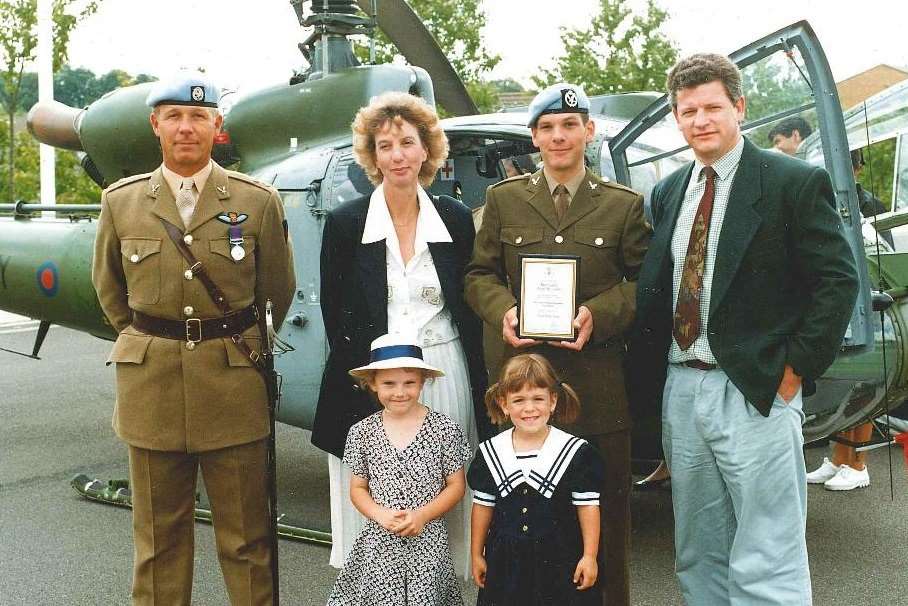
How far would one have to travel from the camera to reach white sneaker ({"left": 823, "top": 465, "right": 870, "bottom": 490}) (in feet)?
18.3

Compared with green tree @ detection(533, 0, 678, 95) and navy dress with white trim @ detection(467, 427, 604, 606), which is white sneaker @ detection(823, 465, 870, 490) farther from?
green tree @ detection(533, 0, 678, 95)

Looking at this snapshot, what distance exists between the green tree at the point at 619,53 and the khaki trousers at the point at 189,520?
55.8 feet

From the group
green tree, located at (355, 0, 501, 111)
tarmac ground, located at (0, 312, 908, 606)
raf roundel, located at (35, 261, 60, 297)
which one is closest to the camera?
tarmac ground, located at (0, 312, 908, 606)

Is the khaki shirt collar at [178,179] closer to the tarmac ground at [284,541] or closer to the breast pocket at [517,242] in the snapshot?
the breast pocket at [517,242]

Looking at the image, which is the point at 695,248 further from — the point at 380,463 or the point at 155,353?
the point at 155,353

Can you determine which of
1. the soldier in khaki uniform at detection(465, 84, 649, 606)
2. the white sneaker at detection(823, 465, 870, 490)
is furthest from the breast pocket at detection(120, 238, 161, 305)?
the white sneaker at detection(823, 465, 870, 490)

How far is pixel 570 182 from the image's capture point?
3164 millimetres

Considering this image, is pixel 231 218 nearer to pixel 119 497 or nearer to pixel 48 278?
pixel 119 497

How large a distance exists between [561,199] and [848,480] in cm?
333

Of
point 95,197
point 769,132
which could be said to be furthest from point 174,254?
point 95,197

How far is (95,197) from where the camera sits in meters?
19.0

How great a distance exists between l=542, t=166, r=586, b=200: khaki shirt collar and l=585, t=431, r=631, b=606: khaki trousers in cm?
78

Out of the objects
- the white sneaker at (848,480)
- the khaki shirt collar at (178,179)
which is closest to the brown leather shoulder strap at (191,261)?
the khaki shirt collar at (178,179)

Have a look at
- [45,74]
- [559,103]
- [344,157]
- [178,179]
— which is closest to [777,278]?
[559,103]
